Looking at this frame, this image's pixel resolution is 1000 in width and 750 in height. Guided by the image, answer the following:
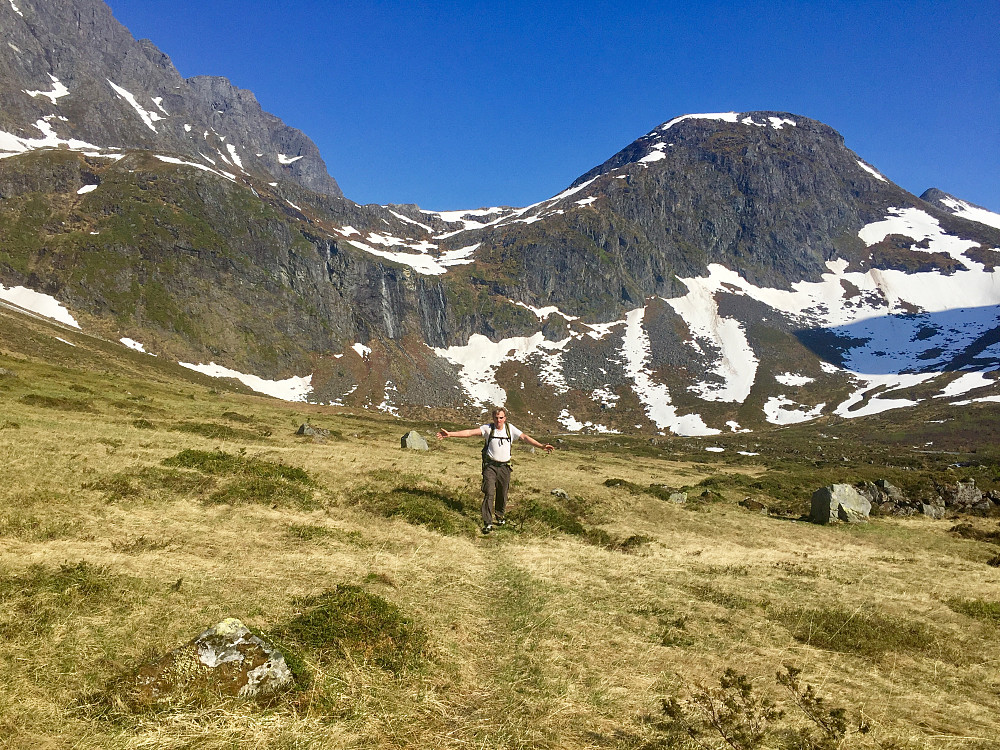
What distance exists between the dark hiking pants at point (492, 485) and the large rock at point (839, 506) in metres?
19.6

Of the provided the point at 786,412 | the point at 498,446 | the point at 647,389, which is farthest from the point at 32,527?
the point at 786,412

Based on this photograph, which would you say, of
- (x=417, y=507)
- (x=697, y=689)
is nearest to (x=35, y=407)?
(x=417, y=507)

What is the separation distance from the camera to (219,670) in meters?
5.75

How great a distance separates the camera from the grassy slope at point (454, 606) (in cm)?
563

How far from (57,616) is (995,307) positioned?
27934cm

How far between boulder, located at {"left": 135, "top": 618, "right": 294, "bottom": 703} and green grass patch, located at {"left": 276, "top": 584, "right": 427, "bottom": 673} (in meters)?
0.93

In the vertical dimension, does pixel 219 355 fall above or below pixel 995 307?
below

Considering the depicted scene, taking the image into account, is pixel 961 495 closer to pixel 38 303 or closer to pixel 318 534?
pixel 318 534

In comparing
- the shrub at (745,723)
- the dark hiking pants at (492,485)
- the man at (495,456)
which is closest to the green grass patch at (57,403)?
the man at (495,456)

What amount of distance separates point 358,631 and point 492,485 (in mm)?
9664

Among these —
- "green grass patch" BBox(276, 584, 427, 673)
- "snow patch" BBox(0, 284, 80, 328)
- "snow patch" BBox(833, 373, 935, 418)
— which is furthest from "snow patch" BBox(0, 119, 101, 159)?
"snow patch" BBox(833, 373, 935, 418)

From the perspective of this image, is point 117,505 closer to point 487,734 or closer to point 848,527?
point 487,734

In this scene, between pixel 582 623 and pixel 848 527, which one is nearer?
pixel 582 623

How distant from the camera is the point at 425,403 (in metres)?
134
